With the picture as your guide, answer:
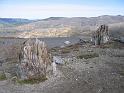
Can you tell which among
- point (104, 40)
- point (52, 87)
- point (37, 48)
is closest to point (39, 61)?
point (37, 48)

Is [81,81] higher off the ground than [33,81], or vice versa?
[81,81]

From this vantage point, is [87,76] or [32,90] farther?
[87,76]

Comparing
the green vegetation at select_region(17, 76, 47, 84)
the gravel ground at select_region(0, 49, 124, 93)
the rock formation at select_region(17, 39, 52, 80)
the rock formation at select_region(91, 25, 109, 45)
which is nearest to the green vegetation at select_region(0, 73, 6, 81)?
the gravel ground at select_region(0, 49, 124, 93)

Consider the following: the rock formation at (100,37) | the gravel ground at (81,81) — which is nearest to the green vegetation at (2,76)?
the gravel ground at (81,81)

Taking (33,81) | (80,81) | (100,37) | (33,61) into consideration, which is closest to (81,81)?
(80,81)

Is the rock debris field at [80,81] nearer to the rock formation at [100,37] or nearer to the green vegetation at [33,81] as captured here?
the green vegetation at [33,81]

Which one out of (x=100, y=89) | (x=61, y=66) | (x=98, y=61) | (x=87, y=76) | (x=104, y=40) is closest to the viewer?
(x=100, y=89)

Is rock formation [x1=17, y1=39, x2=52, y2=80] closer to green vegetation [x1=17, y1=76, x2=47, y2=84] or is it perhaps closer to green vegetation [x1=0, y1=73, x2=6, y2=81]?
green vegetation [x1=17, y1=76, x2=47, y2=84]

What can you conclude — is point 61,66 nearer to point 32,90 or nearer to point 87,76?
point 87,76

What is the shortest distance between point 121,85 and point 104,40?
42.9 meters

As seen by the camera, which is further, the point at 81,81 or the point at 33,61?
the point at 33,61

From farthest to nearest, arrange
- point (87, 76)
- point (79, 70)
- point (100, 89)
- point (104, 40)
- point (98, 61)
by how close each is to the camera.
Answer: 1. point (104, 40)
2. point (98, 61)
3. point (79, 70)
4. point (87, 76)
5. point (100, 89)

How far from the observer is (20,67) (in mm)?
30891

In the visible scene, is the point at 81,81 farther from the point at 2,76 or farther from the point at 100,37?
the point at 100,37
